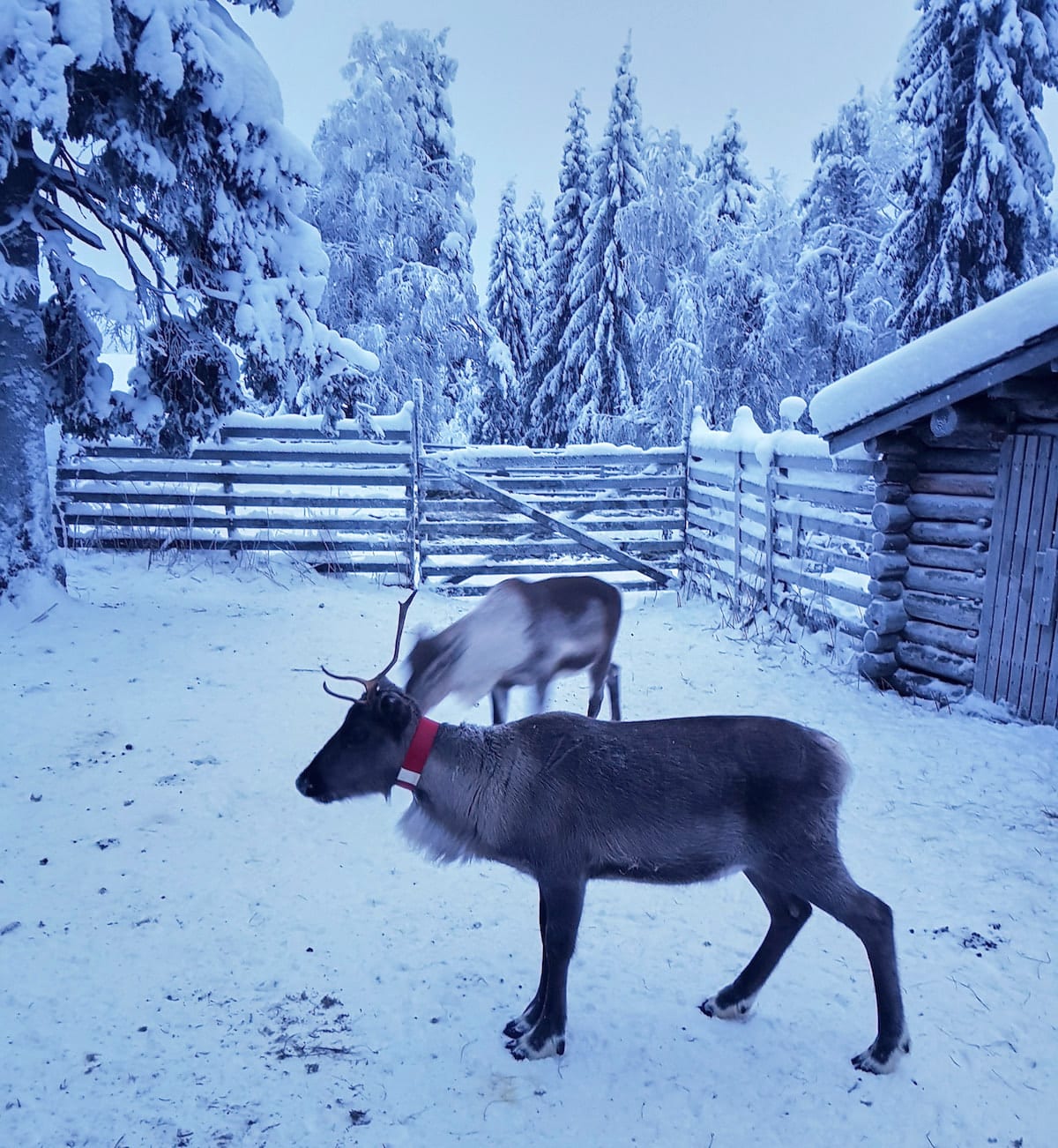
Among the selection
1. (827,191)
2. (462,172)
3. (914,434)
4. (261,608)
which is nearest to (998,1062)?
(914,434)

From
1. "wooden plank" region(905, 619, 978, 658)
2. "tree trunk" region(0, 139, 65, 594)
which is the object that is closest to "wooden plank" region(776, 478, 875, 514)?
"wooden plank" region(905, 619, 978, 658)

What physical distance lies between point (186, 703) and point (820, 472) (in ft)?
20.5

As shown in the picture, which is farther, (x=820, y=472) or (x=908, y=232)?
(x=908, y=232)

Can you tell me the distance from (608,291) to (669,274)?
7.54 feet

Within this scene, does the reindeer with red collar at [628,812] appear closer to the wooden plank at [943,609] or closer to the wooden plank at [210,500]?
the wooden plank at [943,609]

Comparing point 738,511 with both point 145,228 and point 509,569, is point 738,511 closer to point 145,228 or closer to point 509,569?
point 509,569

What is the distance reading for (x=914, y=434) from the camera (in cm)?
723

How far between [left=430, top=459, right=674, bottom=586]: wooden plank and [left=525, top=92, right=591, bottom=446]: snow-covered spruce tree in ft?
47.2

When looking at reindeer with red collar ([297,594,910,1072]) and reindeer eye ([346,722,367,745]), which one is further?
reindeer eye ([346,722,367,745])

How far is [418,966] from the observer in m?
3.57

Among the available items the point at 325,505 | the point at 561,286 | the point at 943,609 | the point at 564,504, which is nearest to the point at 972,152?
the point at 561,286

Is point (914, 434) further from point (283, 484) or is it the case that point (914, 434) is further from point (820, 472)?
point (283, 484)

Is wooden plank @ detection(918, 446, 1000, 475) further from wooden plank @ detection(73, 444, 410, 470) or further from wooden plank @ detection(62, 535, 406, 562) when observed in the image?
wooden plank @ detection(62, 535, 406, 562)

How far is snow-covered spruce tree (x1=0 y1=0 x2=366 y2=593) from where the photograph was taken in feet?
22.8
